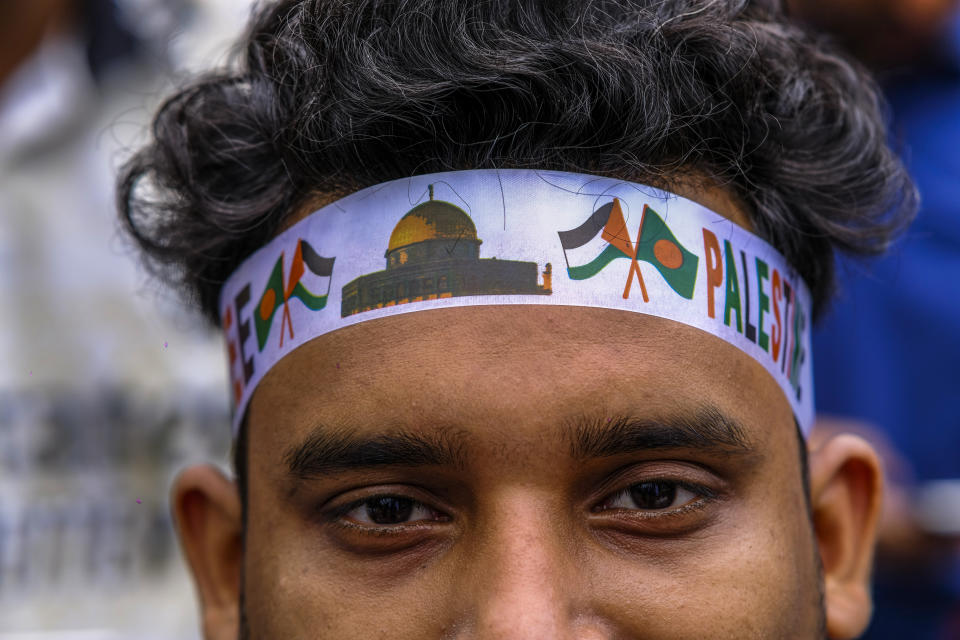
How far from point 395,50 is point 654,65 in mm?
419

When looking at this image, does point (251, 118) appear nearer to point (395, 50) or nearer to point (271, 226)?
point (271, 226)

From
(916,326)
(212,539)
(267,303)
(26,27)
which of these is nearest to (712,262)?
(267,303)

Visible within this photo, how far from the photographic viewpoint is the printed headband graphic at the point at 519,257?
1653 mm

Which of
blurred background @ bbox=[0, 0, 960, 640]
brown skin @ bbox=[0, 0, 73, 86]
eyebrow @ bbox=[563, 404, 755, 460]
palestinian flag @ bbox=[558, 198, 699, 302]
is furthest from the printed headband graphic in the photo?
brown skin @ bbox=[0, 0, 73, 86]

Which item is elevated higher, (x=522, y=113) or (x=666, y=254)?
(x=522, y=113)

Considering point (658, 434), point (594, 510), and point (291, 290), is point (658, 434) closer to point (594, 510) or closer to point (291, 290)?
point (594, 510)

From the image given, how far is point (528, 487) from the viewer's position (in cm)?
158

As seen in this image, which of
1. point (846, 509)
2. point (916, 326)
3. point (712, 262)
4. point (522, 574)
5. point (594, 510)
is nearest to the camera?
point (522, 574)

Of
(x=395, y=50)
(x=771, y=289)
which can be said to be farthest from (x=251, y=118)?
(x=771, y=289)

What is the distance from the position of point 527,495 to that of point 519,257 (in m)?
0.36

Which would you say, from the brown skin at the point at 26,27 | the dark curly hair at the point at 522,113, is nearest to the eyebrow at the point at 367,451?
the dark curly hair at the point at 522,113

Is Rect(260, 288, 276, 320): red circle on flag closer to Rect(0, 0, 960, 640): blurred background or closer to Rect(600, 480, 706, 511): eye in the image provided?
Rect(600, 480, 706, 511): eye

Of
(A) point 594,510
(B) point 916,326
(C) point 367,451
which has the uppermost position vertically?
(B) point 916,326

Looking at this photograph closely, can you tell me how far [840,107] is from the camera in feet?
6.73
